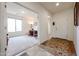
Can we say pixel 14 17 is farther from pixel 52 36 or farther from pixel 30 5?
pixel 30 5

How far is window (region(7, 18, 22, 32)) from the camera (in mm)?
9738

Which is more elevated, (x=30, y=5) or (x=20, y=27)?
(x=30, y=5)

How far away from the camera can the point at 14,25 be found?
410 inches

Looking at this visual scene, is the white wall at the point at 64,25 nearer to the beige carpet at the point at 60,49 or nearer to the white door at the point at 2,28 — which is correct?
the beige carpet at the point at 60,49

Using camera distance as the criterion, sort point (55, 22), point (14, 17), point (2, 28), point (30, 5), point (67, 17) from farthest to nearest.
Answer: point (14, 17) < point (55, 22) < point (67, 17) < point (30, 5) < point (2, 28)

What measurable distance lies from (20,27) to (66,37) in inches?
207

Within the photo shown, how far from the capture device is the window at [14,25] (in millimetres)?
9738

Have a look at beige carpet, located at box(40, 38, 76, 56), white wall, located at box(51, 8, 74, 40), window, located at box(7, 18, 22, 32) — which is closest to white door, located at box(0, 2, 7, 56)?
beige carpet, located at box(40, 38, 76, 56)

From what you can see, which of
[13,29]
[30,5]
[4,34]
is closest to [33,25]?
[13,29]

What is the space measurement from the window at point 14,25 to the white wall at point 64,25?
11.8 feet

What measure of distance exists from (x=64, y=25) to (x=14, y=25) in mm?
4919

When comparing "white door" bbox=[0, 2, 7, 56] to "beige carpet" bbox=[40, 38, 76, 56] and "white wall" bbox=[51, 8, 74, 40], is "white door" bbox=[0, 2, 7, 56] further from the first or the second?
"white wall" bbox=[51, 8, 74, 40]

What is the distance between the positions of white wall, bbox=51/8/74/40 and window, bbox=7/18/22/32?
3.59 metres

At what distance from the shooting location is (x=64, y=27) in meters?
8.30
